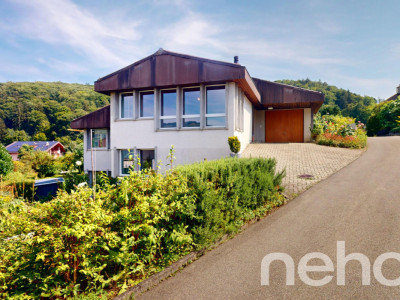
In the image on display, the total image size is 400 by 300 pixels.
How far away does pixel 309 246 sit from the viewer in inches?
183

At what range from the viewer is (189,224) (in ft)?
15.3

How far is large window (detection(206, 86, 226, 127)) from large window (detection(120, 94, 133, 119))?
4640mm

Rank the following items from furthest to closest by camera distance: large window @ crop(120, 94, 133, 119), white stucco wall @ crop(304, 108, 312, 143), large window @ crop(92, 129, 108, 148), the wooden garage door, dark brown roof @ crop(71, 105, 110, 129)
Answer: the wooden garage door → white stucco wall @ crop(304, 108, 312, 143) → large window @ crop(92, 129, 108, 148) → dark brown roof @ crop(71, 105, 110, 129) → large window @ crop(120, 94, 133, 119)

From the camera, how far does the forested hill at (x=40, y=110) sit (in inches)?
2899

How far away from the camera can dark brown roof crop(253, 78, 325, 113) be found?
1642 cm

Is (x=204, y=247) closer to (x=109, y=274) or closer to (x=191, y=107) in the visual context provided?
(x=109, y=274)

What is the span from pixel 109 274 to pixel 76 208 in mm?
1172

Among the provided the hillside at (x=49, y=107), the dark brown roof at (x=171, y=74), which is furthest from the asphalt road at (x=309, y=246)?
the hillside at (x=49, y=107)

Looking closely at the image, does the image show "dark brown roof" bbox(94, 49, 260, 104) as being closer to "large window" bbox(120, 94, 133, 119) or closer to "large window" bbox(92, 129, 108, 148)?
"large window" bbox(120, 94, 133, 119)

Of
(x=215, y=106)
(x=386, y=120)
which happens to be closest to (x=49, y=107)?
(x=215, y=106)

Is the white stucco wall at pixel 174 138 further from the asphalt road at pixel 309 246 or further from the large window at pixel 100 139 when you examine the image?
the asphalt road at pixel 309 246

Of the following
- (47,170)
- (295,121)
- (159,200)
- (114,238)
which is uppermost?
(295,121)

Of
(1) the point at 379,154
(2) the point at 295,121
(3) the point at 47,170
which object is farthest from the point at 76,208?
(3) the point at 47,170

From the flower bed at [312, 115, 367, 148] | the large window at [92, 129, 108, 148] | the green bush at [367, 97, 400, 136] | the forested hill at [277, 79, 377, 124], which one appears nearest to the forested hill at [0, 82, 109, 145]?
the large window at [92, 129, 108, 148]
